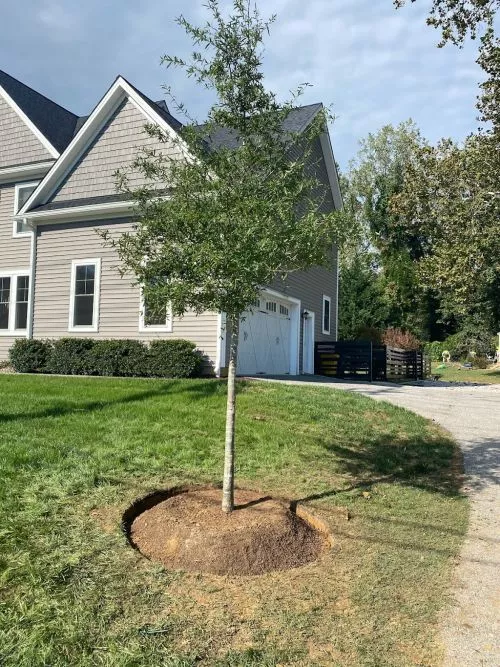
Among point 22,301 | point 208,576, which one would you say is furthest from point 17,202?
point 208,576

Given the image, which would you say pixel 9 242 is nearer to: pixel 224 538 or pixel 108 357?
pixel 108 357

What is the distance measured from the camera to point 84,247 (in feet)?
49.5

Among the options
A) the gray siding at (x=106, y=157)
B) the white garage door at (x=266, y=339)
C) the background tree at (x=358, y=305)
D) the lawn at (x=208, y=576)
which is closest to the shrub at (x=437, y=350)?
the background tree at (x=358, y=305)

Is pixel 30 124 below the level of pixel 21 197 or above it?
above

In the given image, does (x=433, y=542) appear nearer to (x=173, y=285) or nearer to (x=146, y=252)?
(x=173, y=285)

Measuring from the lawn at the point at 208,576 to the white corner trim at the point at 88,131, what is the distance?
351 inches

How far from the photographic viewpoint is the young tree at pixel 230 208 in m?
4.25

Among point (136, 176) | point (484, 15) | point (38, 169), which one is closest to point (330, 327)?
point (136, 176)

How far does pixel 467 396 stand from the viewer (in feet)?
46.5

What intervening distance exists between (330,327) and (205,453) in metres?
15.2

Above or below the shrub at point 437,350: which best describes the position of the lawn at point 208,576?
below

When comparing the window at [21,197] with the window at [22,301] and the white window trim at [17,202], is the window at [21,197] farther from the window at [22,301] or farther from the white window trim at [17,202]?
the window at [22,301]

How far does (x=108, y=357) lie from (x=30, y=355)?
265 cm

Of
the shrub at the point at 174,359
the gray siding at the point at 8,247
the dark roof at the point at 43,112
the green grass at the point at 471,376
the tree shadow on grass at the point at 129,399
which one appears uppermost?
the dark roof at the point at 43,112
